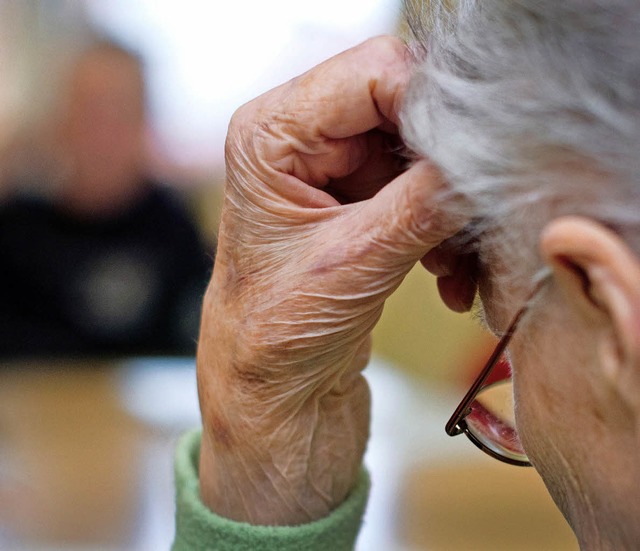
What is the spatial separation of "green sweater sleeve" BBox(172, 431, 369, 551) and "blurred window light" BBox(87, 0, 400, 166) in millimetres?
2245

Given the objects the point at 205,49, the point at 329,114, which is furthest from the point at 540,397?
the point at 205,49

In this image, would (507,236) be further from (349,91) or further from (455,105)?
(349,91)

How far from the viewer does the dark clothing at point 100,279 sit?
2.25 metres

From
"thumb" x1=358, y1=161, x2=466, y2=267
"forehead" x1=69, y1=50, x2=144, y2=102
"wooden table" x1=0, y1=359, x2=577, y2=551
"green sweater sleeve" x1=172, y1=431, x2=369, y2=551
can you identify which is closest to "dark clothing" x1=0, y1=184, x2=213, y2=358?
"wooden table" x1=0, y1=359, x2=577, y2=551

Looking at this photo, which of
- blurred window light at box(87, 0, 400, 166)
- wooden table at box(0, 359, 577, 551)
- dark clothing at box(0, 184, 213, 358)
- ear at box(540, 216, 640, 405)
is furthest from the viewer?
blurred window light at box(87, 0, 400, 166)

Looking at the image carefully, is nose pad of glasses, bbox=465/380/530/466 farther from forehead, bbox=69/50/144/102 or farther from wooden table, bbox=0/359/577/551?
forehead, bbox=69/50/144/102

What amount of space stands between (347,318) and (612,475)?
27 centimetres

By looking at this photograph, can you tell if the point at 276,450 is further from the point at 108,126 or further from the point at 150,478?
the point at 108,126

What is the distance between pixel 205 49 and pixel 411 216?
9.04 ft

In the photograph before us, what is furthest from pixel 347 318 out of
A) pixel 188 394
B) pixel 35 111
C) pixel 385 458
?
pixel 35 111

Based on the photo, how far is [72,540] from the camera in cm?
133

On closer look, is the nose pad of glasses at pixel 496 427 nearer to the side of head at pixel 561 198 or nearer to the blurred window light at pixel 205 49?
the side of head at pixel 561 198

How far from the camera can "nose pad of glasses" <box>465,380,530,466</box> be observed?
0.77 metres

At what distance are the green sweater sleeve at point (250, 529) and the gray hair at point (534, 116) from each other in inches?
16.5
